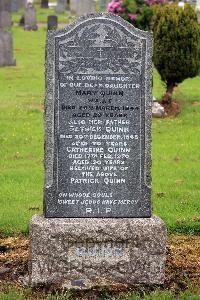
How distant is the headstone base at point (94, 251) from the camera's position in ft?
21.1

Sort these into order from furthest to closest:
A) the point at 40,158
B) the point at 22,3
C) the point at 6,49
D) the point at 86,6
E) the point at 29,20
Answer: the point at 22,3 < the point at 29,20 < the point at 86,6 < the point at 6,49 < the point at 40,158

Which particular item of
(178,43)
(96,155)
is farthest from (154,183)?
(178,43)

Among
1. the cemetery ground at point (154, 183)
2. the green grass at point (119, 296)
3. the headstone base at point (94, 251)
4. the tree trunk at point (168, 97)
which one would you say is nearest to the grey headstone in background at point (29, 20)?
the cemetery ground at point (154, 183)

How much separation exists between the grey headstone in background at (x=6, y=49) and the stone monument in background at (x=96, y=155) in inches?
595

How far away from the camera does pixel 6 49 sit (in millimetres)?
21797

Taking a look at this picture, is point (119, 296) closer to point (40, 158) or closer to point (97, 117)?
point (97, 117)

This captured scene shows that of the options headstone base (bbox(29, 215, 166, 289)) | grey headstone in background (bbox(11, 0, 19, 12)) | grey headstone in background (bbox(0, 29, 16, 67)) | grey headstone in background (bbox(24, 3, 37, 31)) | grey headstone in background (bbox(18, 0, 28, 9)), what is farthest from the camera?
grey headstone in background (bbox(18, 0, 28, 9))

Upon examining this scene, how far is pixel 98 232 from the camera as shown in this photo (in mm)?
6457

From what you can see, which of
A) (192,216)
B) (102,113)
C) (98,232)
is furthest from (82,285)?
(192,216)

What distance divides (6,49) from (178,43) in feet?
25.5

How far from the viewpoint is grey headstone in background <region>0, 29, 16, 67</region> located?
21.5 meters

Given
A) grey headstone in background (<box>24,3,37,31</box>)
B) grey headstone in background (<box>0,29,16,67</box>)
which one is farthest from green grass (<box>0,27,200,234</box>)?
grey headstone in background (<box>24,3,37,31</box>)

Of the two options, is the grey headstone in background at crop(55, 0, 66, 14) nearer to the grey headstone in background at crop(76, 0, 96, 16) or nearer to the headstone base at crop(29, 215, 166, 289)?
the grey headstone in background at crop(76, 0, 96, 16)

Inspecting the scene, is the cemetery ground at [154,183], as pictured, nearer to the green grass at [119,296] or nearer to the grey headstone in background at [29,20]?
the green grass at [119,296]
